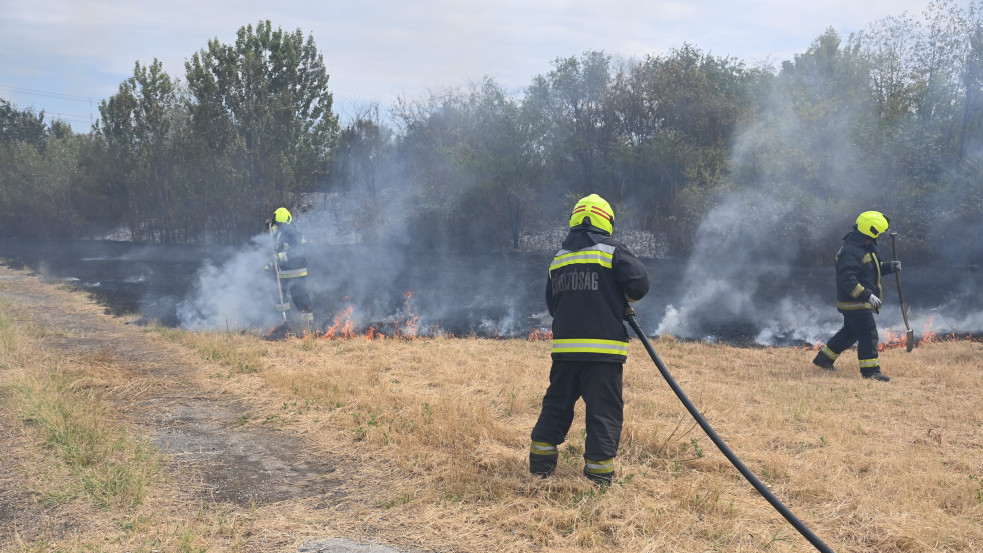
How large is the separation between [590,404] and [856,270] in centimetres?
527

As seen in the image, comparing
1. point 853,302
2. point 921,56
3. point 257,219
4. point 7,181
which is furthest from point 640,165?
point 7,181

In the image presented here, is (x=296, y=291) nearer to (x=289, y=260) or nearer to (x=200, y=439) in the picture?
(x=289, y=260)

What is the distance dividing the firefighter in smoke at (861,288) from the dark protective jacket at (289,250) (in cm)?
801

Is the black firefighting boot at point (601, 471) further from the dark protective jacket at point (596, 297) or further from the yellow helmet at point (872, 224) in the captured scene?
the yellow helmet at point (872, 224)

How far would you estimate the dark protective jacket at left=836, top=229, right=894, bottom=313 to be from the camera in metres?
7.43

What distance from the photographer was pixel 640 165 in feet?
62.0

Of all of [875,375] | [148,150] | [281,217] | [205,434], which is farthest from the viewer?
[148,150]

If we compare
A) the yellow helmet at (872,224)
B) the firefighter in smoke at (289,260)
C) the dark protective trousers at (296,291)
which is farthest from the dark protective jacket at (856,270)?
the dark protective trousers at (296,291)

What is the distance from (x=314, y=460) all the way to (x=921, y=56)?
18303 millimetres

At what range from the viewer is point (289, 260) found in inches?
424

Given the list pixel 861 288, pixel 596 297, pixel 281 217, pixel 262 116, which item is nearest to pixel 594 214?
pixel 596 297

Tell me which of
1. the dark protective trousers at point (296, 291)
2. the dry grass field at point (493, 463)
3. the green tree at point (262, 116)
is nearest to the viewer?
the dry grass field at point (493, 463)

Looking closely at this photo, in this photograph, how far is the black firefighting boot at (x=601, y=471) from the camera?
3.79 metres

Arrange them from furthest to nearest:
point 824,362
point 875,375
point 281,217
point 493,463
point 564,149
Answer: point 564,149
point 281,217
point 824,362
point 875,375
point 493,463
